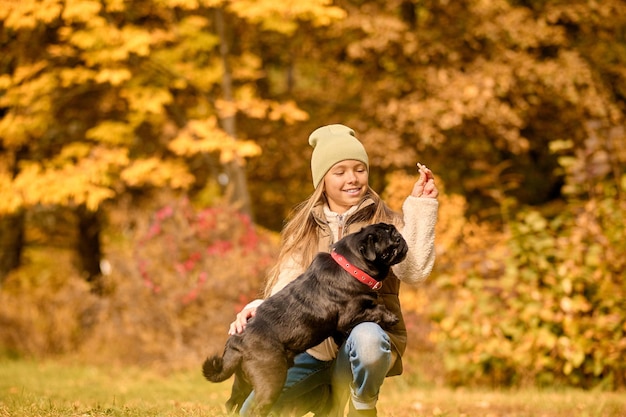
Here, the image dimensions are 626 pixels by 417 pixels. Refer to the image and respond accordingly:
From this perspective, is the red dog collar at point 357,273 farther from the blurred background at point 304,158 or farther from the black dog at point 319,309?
the blurred background at point 304,158

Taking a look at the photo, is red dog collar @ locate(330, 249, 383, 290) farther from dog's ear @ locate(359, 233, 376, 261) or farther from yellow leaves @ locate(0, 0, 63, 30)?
yellow leaves @ locate(0, 0, 63, 30)

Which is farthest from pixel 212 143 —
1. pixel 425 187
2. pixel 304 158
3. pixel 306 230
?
pixel 425 187

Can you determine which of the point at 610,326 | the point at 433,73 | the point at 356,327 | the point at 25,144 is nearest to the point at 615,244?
the point at 610,326

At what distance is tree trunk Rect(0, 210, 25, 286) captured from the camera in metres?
12.4

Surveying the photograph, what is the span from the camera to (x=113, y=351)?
928 cm

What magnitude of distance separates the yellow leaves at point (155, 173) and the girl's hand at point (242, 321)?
19.9ft

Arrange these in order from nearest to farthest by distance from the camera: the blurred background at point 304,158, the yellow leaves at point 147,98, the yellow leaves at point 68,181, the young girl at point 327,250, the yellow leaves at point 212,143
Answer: the young girl at point 327,250
the blurred background at point 304,158
the yellow leaves at point 68,181
the yellow leaves at point 212,143
the yellow leaves at point 147,98

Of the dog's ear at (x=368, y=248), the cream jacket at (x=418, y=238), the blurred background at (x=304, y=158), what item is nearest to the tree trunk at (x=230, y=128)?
the blurred background at (x=304, y=158)

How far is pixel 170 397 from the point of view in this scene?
6.55 meters

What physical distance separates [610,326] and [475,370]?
137cm

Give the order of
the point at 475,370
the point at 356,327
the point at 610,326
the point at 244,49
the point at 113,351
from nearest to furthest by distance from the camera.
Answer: the point at 356,327 → the point at 610,326 → the point at 475,370 → the point at 113,351 → the point at 244,49

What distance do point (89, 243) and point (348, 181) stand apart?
1152cm

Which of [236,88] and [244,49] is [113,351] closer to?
[236,88]

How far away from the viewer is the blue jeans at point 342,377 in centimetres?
346
